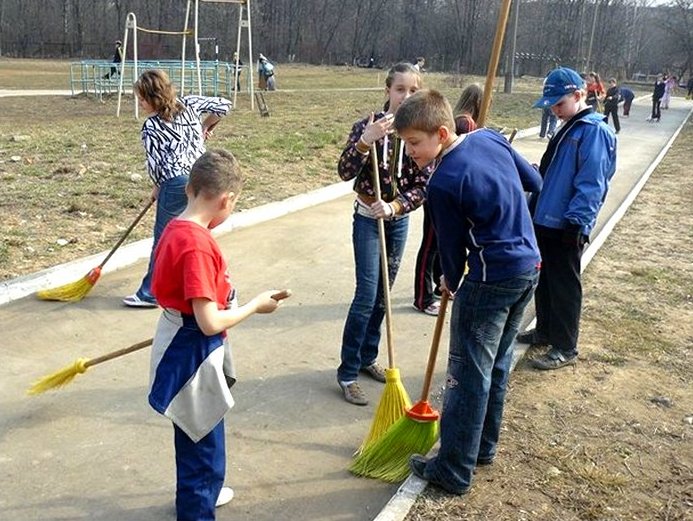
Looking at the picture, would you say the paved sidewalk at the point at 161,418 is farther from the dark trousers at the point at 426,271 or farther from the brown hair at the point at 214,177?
the brown hair at the point at 214,177

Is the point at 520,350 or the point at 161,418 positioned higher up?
the point at 520,350

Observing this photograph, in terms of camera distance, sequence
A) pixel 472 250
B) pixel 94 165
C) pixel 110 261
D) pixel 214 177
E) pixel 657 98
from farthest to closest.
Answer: pixel 657 98, pixel 94 165, pixel 110 261, pixel 472 250, pixel 214 177

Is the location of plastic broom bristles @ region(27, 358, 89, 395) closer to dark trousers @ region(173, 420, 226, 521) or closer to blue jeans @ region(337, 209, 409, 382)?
dark trousers @ region(173, 420, 226, 521)

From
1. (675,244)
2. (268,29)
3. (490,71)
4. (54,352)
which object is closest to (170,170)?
(54,352)

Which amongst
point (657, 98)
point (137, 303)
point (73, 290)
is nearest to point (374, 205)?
point (137, 303)

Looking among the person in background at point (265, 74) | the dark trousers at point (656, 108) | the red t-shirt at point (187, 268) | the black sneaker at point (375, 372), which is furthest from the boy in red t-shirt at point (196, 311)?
the dark trousers at point (656, 108)

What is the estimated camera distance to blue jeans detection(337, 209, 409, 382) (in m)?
3.89

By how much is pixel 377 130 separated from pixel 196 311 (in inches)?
59.3

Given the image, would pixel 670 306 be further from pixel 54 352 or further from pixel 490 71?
pixel 54 352

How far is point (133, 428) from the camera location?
368 centimetres

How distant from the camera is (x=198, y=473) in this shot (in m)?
2.77

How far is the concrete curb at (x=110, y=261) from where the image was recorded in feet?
17.4

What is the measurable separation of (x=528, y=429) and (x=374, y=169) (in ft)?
5.09

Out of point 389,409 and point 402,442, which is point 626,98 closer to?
point 389,409
